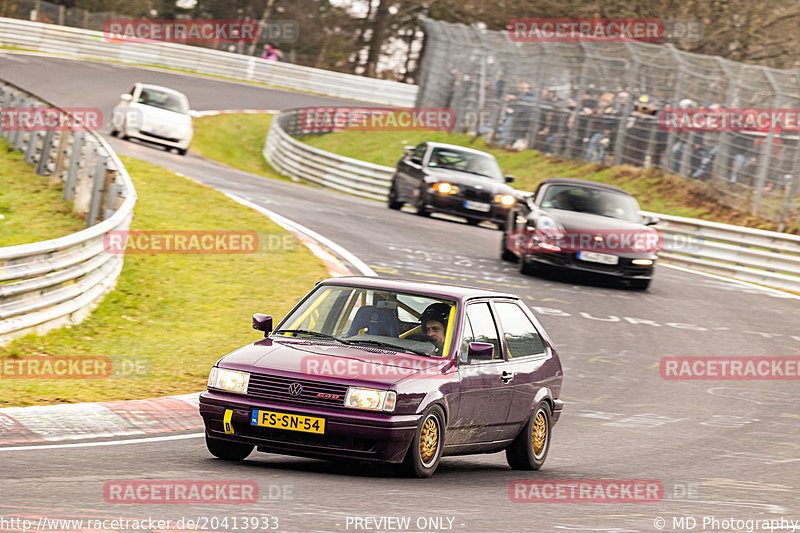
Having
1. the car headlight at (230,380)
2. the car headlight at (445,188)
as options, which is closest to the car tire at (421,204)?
the car headlight at (445,188)

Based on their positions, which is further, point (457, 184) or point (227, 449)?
point (457, 184)

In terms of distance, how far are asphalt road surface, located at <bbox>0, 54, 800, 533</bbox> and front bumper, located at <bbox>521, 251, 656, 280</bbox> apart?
1.16 feet

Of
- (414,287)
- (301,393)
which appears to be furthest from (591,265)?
(301,393)

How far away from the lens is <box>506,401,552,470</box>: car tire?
907cm

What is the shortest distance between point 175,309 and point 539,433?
6.75m

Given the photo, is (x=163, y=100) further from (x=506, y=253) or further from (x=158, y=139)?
(x=506, y=253)

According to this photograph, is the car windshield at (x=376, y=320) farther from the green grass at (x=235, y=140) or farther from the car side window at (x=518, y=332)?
the green grass at (x=235, y=140)

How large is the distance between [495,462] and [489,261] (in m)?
11.3

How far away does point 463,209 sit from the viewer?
2553 cm

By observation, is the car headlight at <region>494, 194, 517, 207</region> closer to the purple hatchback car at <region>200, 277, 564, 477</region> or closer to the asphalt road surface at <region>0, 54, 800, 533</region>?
the asphalt road surface at <region>0, 54, 800, 533</region>

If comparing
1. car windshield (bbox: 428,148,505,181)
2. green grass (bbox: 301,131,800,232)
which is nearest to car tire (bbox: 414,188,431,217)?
car windshield (bbox: 428,148,505,181)

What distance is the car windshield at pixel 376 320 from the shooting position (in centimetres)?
837

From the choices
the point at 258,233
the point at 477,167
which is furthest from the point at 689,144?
the point at 258,233

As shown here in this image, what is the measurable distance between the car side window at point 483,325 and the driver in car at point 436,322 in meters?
0.21
